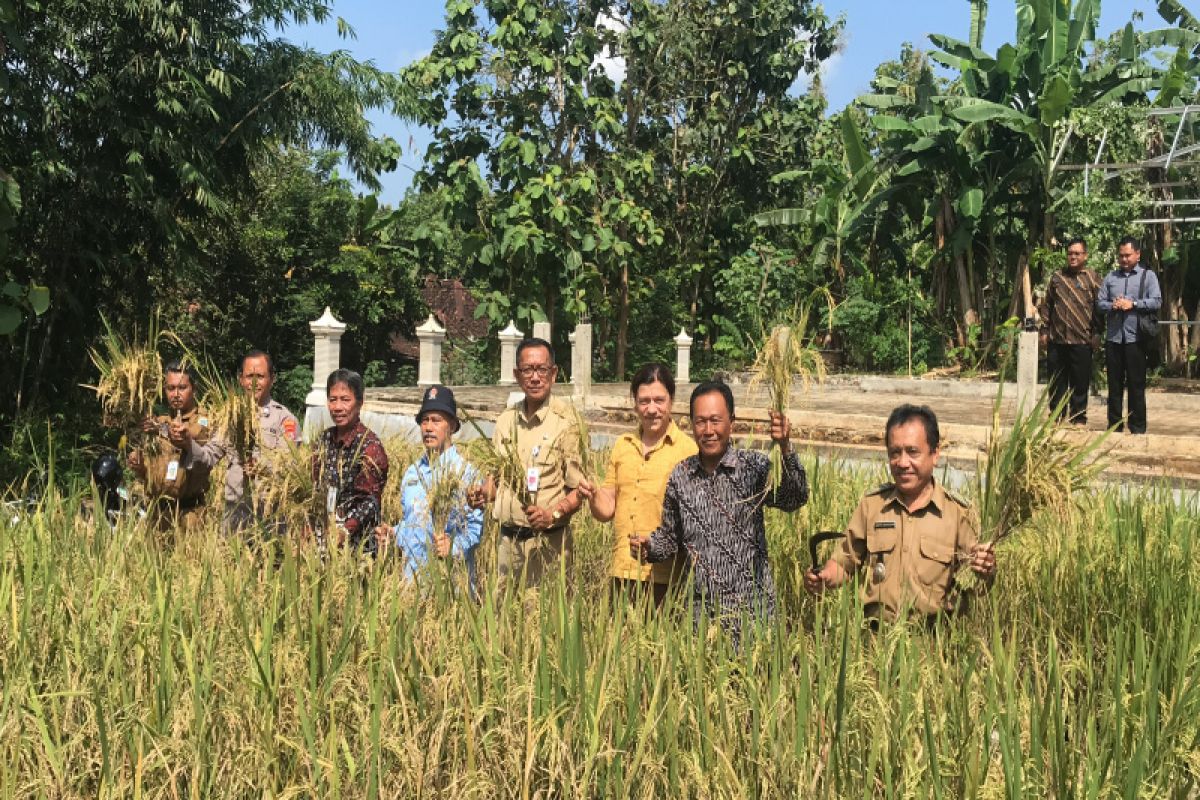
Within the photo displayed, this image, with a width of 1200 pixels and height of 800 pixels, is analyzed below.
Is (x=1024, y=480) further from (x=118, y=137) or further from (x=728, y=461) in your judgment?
(x=118, y=137)

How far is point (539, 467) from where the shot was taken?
146 inches

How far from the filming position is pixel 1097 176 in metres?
14.4

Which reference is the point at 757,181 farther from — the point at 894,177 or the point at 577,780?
the point at 577,780

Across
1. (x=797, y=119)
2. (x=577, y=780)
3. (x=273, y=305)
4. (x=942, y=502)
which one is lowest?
(x=577, y=780)

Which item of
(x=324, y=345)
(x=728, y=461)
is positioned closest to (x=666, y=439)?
(x=728, y=461)

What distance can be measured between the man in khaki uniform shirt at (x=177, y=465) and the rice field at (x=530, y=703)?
1.05 metres

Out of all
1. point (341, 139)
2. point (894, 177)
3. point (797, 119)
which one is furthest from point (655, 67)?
point (341, 139)

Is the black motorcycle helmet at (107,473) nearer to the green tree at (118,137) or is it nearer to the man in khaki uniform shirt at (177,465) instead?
the man in khaki uniform shirt at (177,465)

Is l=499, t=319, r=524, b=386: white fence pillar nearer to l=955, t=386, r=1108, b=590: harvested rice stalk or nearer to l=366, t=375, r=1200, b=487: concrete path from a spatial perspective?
l=366, t=375, r=1200, b=487: concrete path

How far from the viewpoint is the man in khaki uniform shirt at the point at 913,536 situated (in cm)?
303

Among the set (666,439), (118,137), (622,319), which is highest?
(118,137)

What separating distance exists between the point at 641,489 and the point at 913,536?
881mm

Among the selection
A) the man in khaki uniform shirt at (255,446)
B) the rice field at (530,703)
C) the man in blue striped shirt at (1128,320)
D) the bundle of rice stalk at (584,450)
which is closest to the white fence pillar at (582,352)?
the man in blue striped shirt at (1128,320)

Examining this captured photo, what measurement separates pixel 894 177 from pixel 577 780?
49.9ft
